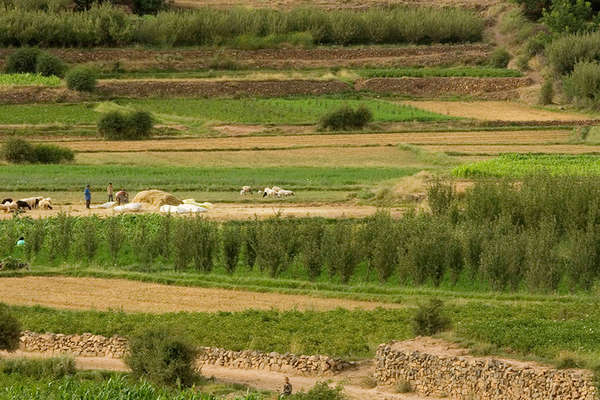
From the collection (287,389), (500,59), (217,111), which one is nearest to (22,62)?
(217,111)

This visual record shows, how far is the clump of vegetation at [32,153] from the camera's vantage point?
190 ft

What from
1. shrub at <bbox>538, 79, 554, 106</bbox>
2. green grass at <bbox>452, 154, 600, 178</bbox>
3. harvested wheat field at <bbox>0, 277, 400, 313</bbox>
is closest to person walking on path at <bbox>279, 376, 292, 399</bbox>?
harvested wheat field at <bbox>0, 277, 400, 313</bbox>

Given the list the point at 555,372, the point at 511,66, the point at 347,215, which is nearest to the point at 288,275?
the point at 347,215

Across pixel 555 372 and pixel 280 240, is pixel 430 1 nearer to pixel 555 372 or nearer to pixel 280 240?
pixel 280 240

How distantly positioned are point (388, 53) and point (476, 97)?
11.9 metres

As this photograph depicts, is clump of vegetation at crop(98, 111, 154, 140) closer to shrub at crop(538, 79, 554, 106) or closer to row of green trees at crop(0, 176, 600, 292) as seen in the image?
shrub at crop(538, 79, 554, 106)

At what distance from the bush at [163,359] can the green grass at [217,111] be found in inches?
1887

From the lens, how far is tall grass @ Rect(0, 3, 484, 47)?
90.8m

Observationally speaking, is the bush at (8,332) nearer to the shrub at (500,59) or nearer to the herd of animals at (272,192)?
the herd of animals at (272,192)

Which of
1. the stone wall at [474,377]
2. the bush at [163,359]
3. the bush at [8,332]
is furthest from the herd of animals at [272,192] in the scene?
the bush at [163,359]

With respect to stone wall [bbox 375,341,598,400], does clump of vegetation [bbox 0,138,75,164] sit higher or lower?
lower

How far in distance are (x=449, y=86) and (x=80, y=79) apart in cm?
2263

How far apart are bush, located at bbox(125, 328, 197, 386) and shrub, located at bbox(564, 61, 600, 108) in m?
54.7

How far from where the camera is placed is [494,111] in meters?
75.1
